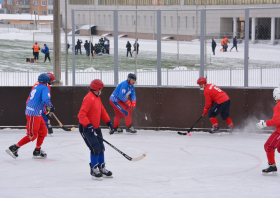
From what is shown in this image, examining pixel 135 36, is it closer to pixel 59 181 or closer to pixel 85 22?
pixel 85 22

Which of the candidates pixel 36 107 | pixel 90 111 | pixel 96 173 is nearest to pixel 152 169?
pixel 96 173

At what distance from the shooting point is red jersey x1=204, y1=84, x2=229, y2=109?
10930 millimetres

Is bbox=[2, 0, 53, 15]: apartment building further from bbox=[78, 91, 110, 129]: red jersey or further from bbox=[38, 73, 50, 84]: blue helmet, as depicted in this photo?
bbox=[78, 91, 110, 129]: red jersey

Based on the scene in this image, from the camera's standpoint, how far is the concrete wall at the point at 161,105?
37.7 ft

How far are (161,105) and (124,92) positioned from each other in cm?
137

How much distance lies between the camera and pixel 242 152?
940 centimetres

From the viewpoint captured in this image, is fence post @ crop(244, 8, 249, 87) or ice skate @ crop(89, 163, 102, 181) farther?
fence post @ crop(244, 8, 249, 87)

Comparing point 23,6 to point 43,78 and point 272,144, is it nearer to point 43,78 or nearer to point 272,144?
point 43,78

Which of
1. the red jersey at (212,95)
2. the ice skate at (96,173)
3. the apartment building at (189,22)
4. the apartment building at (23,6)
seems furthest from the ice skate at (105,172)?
the apartment building at (23,6)

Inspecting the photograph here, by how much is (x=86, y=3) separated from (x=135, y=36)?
5.14 m

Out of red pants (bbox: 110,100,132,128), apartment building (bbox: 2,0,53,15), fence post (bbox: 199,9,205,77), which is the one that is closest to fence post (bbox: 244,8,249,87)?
fence post (bbox: 199,9,205,77)

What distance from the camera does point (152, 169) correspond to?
790 centimetres

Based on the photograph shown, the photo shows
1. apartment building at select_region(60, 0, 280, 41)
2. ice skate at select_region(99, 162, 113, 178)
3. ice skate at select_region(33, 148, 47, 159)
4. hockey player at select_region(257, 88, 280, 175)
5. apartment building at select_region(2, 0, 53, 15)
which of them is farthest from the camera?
apartment building at select_region(2, 0, 53, 15)

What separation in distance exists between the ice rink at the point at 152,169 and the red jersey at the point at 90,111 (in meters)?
0.99
